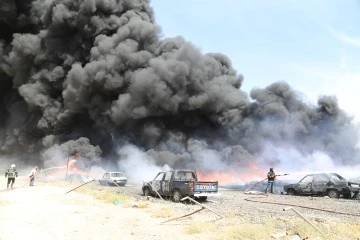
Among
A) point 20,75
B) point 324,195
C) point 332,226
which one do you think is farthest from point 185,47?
point 332,226

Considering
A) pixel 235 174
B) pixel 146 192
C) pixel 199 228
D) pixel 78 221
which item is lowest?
pixel 78 221

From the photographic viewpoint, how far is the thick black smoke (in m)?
40.8

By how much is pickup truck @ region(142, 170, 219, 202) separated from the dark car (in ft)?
19.4

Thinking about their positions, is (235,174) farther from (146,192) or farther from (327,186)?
(146,192)

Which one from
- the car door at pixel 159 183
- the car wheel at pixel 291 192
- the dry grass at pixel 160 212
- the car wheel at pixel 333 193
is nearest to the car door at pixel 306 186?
the car wheel at pixel 291 192

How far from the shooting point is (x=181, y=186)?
1739cm

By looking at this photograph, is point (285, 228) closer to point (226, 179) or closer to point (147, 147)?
Result: point (226, 179)

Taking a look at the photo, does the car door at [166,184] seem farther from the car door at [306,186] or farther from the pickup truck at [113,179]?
the pickup truck at [113,179]

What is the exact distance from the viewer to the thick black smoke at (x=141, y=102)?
4078cm

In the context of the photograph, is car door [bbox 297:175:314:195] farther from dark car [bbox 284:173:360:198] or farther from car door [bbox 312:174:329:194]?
A: car door [bbox 312:174:329:194]

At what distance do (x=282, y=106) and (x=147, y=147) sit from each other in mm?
15221

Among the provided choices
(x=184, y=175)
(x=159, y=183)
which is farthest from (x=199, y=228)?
(x=159, y=183)

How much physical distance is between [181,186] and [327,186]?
7814mm

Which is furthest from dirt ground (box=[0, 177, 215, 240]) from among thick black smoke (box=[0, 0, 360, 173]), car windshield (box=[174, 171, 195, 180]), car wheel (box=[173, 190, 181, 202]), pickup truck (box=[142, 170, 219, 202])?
thick black smoke (box=[0, 0, 360, 173])
